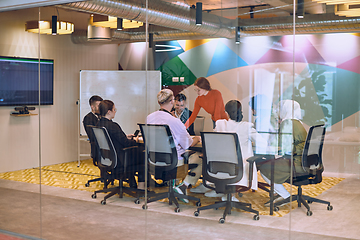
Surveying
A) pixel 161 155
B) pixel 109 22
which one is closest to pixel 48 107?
pixel 109 22

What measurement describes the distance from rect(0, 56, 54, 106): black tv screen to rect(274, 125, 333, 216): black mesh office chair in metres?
3.15

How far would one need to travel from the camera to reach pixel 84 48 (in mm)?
4684

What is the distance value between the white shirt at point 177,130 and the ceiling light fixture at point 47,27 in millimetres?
1599

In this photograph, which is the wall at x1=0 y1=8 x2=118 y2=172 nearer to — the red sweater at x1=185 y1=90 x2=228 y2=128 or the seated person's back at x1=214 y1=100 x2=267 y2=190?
the red sweater at x1=185 y1=90 x2=228 y2=128

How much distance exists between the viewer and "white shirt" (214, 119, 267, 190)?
3629 millimetres

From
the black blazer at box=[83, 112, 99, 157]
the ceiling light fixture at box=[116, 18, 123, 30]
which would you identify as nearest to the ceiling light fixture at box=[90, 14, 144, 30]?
the ceiling light fixture at box=[116, 18, 123, 30]

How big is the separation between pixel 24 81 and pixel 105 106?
53.3 inches

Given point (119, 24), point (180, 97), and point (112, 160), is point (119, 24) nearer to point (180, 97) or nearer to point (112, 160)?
point (180, 97)

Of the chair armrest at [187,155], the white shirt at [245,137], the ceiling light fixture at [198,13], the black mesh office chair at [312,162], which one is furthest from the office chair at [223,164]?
the ceiling light fixture at [198,13]

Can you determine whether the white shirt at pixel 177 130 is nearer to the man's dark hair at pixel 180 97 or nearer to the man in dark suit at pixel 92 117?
the man's dark hair at pixel 180 97

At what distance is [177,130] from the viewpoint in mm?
4129

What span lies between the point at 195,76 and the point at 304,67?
1.04 meters

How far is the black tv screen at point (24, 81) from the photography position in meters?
4.95

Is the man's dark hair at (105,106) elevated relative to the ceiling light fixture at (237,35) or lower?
lower
